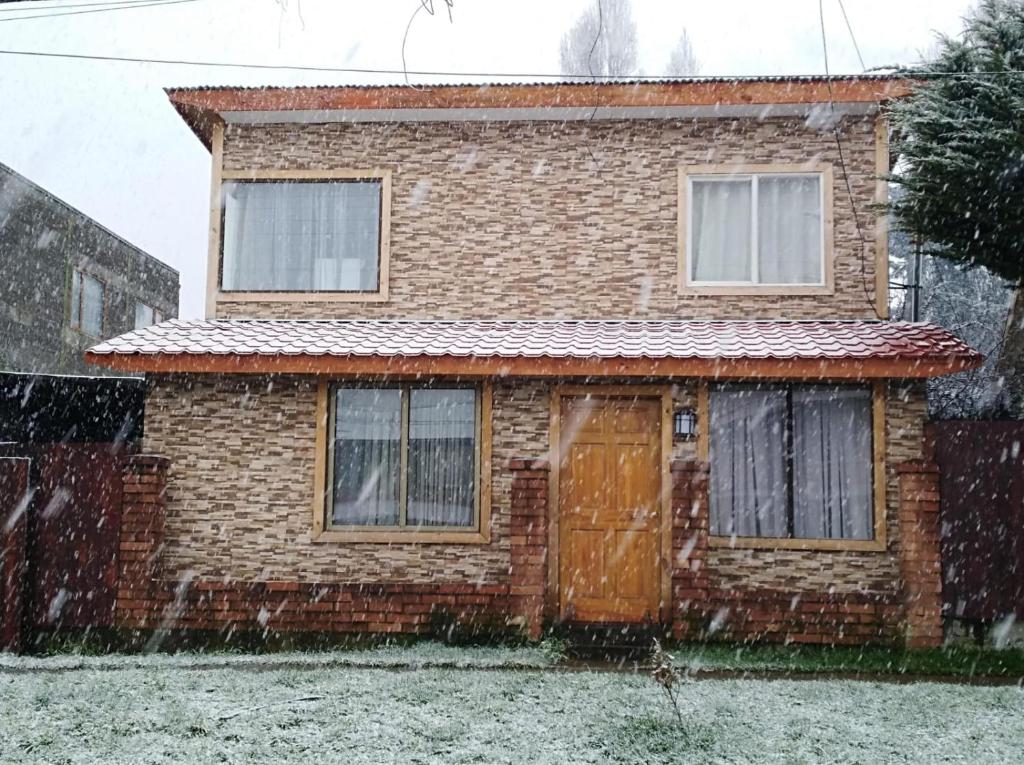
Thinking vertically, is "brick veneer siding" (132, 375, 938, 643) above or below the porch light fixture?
below

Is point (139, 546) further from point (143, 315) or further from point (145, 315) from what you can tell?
point (145, 315)

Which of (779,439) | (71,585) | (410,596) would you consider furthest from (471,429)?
(71,585)

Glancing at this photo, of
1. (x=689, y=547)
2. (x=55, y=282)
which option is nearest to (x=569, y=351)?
(x=689, y=547)

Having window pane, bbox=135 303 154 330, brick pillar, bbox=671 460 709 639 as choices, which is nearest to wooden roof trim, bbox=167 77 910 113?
brick pillar, bbox=671 460 709 639

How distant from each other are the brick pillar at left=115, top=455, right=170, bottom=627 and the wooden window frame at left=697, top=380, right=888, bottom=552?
17.4 feet

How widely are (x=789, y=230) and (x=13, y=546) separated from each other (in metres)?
8.29

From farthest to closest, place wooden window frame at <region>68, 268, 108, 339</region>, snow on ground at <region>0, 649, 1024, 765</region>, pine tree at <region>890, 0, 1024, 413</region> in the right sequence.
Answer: wooden window frame at <region>68, 268, 108, 339</region>, pine tree at <region>890, 0, 1024, 413</region>, snow on ground at <region>0, 649, 1024, 765</region>

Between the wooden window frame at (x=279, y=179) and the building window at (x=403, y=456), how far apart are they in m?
1.22

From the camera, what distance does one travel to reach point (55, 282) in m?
18.7

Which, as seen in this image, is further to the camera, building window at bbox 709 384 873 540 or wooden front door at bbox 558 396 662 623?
building window at bbox 709 384 873 540

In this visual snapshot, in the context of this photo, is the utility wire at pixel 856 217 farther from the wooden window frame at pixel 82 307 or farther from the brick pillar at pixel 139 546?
the wooden window frame at pixel 82 307

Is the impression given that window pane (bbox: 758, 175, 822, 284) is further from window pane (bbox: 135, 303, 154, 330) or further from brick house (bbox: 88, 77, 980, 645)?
window pane (bbox: 135, 303, 154, 330)

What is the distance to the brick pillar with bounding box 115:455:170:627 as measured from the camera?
857cm

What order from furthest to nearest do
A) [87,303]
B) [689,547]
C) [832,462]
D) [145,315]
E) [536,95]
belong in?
[145,315]
[87,303]
[536,95]
[832,462]
[689,547]
